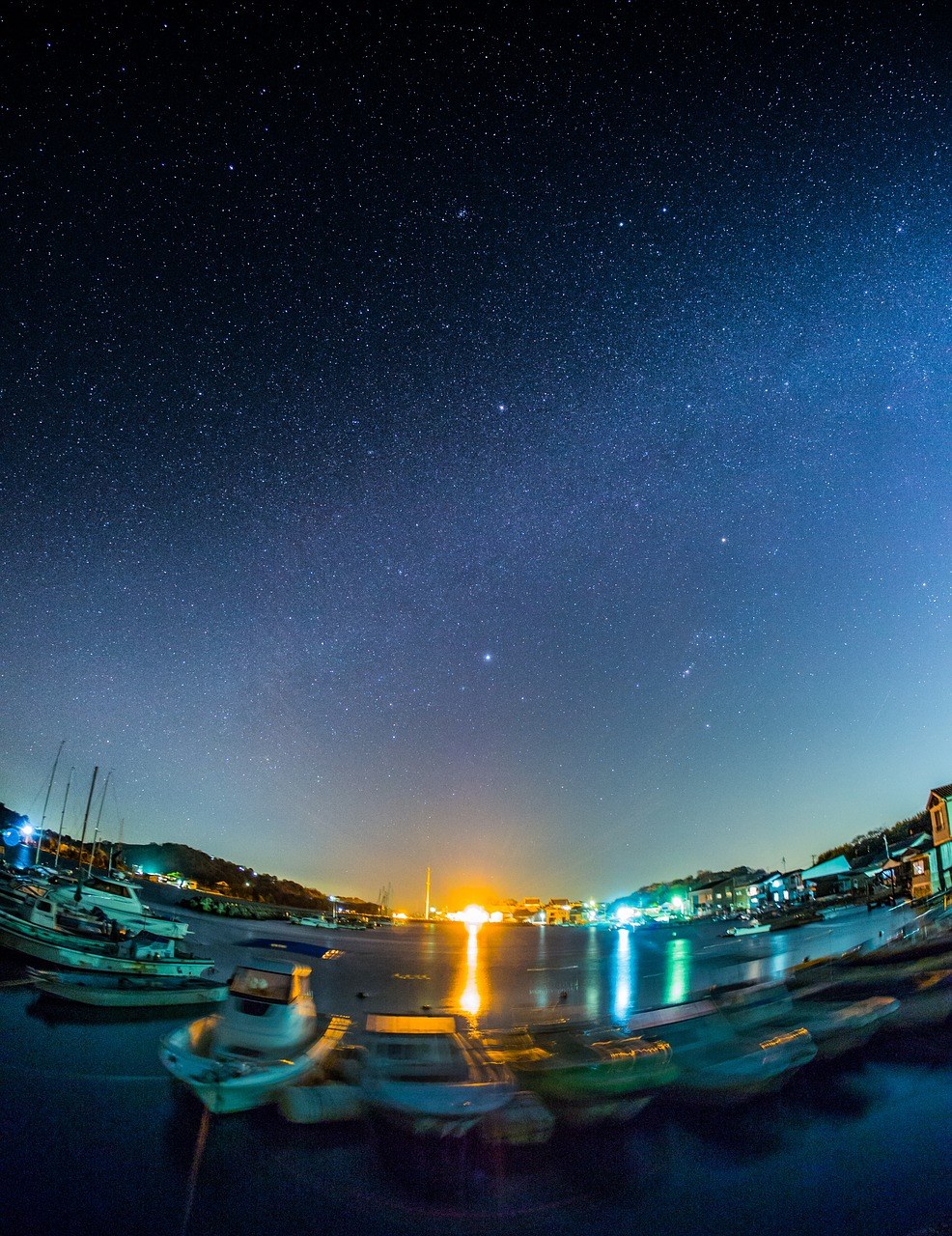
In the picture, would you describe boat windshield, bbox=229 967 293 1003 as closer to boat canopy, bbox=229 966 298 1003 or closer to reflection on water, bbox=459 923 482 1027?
boat canopy, bbox=229 966 298 1003

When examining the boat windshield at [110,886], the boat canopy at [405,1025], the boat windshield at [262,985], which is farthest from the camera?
the boat windshield at [110,886]

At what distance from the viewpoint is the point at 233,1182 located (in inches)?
309

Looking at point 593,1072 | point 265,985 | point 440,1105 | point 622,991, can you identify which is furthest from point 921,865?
point 265,985

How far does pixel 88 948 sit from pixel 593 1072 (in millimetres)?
22095

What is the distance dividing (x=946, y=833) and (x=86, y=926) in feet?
147

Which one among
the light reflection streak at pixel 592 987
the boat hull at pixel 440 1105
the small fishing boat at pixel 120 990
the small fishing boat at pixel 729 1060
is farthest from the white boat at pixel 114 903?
the small fishing boat at pixel 729 1060

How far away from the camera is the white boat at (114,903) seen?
3647cm

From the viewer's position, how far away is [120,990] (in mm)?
18266

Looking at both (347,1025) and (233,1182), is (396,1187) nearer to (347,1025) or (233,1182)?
(233,1182)

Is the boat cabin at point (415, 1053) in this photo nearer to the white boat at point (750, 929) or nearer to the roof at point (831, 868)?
the roof at point (831, 868)

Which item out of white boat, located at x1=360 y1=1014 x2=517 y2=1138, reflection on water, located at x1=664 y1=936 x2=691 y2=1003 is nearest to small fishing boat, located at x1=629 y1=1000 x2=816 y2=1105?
white boat, located at x1=360 y1=1014 x2=517 y2=1138

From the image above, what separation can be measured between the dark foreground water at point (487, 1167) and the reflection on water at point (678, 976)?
12.8m

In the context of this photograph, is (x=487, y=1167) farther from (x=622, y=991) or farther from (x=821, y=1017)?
(x=622, y=991)

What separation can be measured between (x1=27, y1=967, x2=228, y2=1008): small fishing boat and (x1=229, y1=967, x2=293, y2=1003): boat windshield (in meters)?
5.94
